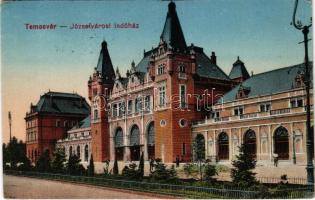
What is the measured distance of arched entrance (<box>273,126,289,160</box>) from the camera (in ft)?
84.8

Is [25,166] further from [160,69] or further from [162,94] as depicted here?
[160,69]

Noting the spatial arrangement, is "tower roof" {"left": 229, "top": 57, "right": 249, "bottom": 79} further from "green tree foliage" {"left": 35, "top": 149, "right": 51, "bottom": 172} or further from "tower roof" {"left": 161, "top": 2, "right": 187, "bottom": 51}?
"green tree foliage" {"left": 35, "top": 149, "right": 51, "bottom": 172}

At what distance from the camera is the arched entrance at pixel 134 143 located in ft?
124

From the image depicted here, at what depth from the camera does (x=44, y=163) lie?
34.3m

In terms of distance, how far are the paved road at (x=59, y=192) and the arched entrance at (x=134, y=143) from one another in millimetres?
12824

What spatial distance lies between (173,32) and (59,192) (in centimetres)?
1195

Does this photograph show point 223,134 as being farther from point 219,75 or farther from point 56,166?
point 56,166

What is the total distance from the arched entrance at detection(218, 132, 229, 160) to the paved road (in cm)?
940

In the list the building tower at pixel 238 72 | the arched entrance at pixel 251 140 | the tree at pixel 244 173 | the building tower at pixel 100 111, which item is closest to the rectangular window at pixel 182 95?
the building tower at pixel 238 72

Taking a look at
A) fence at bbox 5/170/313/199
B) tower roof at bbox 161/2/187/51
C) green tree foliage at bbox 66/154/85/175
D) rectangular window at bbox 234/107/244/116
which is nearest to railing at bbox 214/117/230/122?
rectangular window at bbox 234/107/244/116

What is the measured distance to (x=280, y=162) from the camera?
26078 mm

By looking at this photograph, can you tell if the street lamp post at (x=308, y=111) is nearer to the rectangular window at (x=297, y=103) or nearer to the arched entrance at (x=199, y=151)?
the rectangular window at (x=297, y=103)

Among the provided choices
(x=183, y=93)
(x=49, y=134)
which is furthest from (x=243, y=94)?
(x=49, y=134)

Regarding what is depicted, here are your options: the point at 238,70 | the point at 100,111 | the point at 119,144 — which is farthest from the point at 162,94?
the point at 119,144
